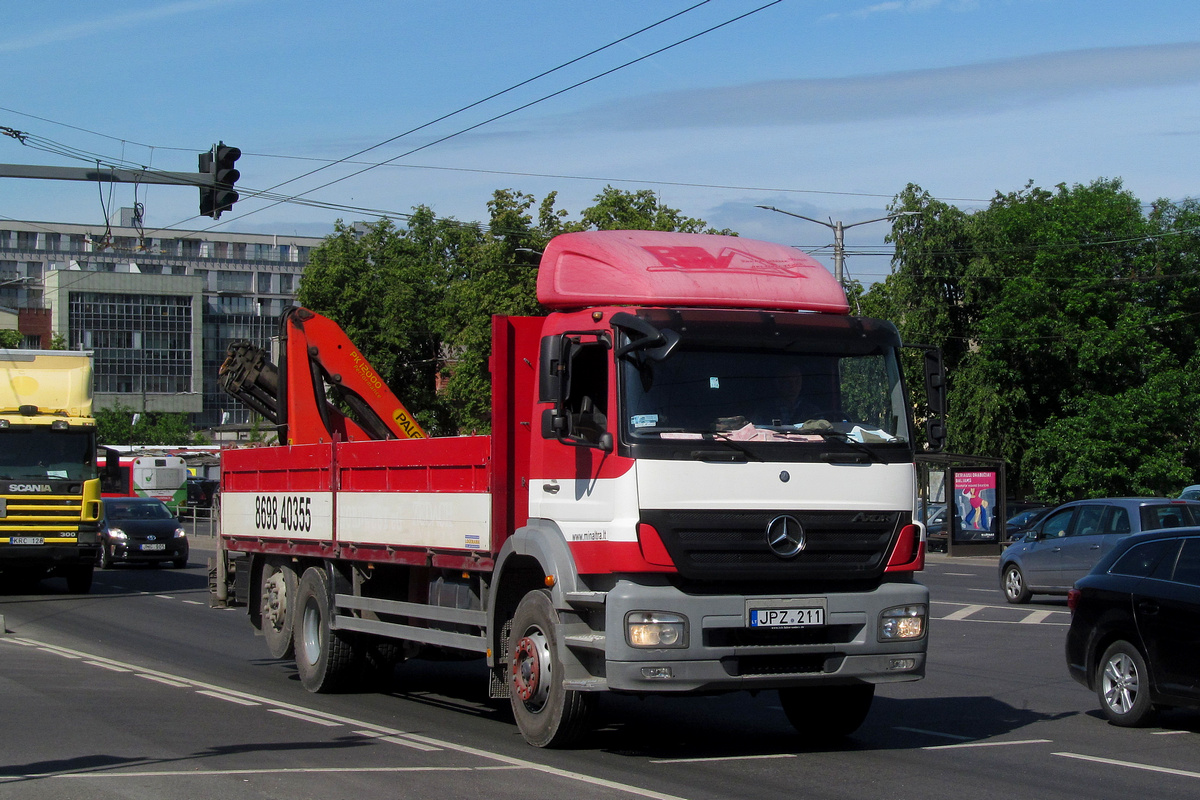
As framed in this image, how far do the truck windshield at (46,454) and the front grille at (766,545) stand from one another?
16783mm

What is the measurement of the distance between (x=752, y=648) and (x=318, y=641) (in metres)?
5.24

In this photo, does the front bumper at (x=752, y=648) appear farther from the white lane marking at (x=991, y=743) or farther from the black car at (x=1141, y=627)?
the black car at (x=1141, y=627)

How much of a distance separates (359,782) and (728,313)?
3558 millimetres

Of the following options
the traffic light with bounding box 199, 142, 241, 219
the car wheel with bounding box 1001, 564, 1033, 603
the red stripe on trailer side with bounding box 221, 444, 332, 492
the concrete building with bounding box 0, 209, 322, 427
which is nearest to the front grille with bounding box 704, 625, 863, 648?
the red stripe on trailer side with bounding box 221, 444, 332, 492

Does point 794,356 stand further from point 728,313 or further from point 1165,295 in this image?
point 1165,295

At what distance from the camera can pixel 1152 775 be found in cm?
809

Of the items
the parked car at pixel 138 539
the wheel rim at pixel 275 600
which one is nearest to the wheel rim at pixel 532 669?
the wheel rim at pixel 275 600

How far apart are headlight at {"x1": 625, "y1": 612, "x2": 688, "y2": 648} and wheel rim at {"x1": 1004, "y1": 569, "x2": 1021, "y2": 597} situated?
47.3ft

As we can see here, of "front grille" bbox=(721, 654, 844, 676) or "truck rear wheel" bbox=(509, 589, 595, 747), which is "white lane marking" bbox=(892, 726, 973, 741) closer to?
"front grille" bbox=(721, 654, 844, 676)

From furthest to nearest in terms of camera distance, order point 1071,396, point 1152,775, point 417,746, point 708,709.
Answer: point 1071,396, point 708,709, point 417,746, point 1152,775

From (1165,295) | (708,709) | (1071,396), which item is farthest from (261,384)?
(1165,295)

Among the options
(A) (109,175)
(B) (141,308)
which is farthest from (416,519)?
(B) (141,308)

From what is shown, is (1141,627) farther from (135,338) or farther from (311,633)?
(135,338)

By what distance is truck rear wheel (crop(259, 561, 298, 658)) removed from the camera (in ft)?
41.5
